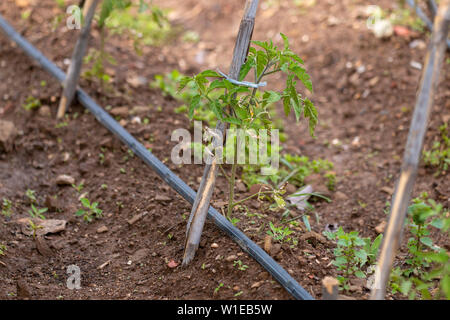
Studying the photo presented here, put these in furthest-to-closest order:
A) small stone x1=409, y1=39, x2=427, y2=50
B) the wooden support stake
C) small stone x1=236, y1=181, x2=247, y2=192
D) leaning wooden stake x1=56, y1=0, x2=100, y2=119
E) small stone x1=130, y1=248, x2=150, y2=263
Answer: small stone x1=409, y1=39, x2=427, y2=50 → leaning wooden stake x1=56, y1=0, x2=100, y2=119 → small stone x1=236, y1=181, x2=247, y2=192 → small stone x1=130, y1=248, x2=150, y2=263 → the wooden support stake

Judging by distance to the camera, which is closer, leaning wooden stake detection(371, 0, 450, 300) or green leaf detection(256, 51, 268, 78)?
leaning wooden stake detection(371, 0, 450, 300)

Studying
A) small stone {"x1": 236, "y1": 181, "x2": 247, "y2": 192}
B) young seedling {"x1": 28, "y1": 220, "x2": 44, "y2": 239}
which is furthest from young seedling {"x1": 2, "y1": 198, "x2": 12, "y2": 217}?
small stone {"x1": 236, "y1": 181, "x2": 247, "y2": 192}

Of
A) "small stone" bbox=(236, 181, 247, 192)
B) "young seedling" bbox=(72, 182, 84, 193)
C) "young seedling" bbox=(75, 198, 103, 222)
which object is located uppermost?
"young seedling" bbox=(72, 182, 84, 193)

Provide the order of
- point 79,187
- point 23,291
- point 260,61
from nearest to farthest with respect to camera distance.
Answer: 1. point 23,291
2. point 260,61
3. point 79,187

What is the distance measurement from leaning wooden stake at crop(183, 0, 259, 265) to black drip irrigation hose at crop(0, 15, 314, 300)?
167mm

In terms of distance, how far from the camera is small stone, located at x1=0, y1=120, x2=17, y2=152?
3.23 meters

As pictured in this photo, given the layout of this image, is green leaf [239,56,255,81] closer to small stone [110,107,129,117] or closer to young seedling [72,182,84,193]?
young seedling [72,182,84,193]

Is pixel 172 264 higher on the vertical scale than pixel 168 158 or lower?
lower

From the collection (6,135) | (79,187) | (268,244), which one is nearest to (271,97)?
(268,244)

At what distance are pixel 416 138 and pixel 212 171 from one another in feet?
2.95

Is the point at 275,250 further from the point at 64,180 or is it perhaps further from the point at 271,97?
the point at 64,180

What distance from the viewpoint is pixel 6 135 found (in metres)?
3.25

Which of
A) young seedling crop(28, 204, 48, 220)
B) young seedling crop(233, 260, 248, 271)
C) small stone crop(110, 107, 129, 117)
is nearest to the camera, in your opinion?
young seedling crop(233, 260, 248, 271)

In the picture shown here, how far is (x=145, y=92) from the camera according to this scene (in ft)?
12.6
